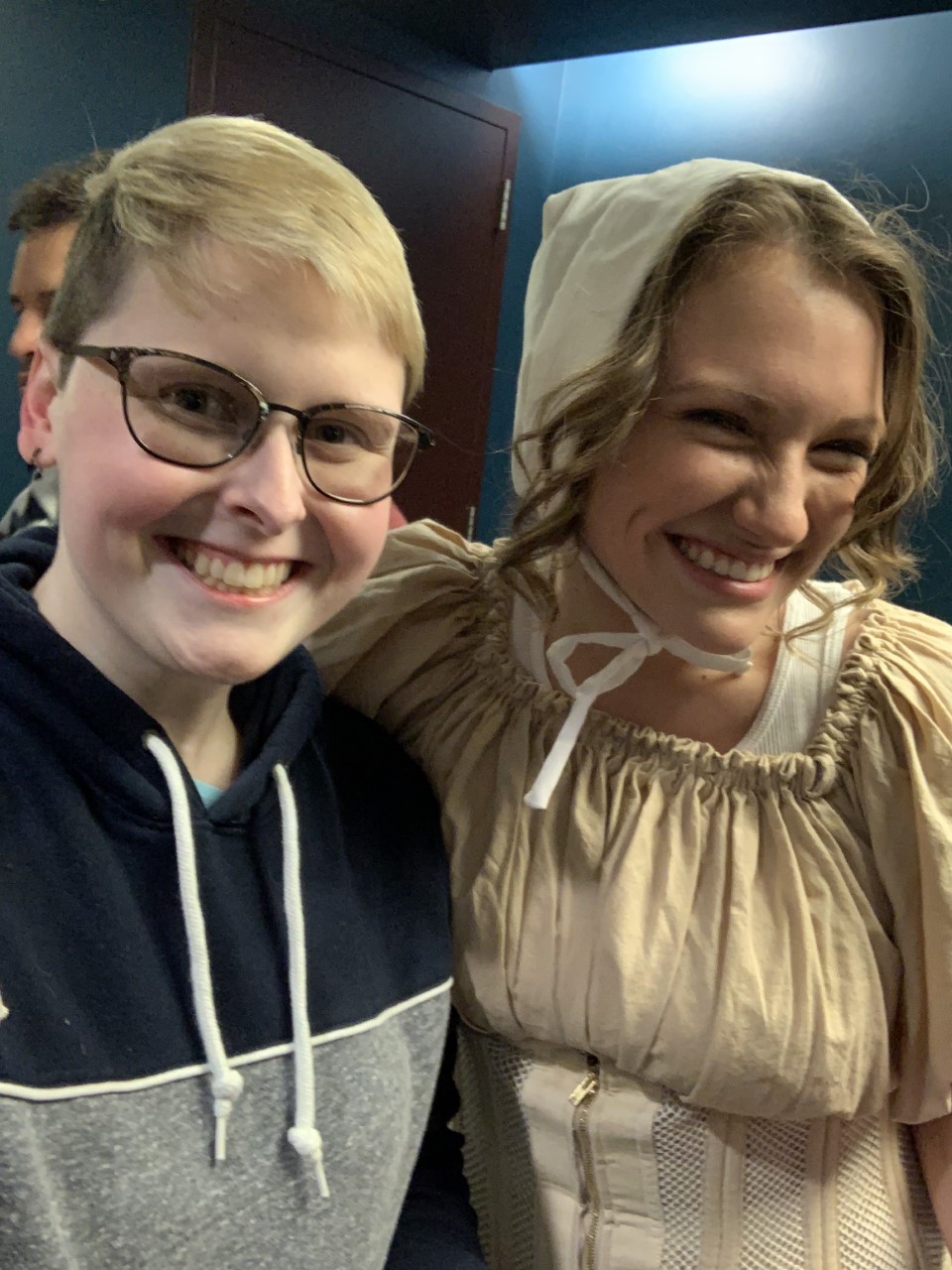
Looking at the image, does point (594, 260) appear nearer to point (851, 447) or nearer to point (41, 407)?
point (851, 447)

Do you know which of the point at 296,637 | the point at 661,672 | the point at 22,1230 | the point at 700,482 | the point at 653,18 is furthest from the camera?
the point at 653,18

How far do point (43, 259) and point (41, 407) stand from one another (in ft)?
2.61

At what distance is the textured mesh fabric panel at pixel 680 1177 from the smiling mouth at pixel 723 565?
47cm

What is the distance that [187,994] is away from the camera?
71 centimetres

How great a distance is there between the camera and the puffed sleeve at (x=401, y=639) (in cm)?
104

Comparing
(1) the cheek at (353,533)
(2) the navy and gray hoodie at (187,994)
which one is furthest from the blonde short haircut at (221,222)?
(2) the navy and gray hoodie at (187,994)

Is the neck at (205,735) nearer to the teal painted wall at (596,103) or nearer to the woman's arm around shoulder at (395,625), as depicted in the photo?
the woman's arm around shoulder at (395,625)

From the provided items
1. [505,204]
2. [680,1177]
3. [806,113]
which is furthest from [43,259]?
[806,113]

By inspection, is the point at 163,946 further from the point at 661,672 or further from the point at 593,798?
the point at 661,672

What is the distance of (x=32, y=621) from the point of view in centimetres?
69

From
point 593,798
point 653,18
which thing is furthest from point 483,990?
point 653,18

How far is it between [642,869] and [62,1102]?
505mm

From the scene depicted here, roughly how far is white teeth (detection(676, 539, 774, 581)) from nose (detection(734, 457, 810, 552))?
3 cm

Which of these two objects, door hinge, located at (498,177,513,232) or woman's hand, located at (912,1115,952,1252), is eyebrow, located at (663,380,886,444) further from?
door hinge, located at (498,177,513,232)
